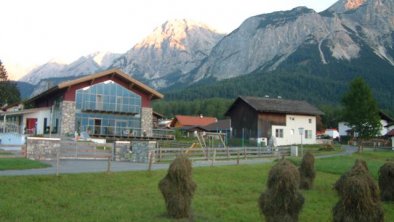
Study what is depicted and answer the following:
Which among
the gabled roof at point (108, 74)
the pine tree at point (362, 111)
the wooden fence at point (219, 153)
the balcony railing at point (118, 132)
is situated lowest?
the wooden fence at point (219, 153)

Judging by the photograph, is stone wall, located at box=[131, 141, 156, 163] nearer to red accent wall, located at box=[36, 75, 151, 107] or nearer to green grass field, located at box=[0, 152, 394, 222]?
green grass field, located at box=[0, 152, 394, 222]

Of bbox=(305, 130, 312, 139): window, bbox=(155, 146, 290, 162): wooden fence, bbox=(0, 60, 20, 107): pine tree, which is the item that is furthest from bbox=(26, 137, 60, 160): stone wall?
bbox=(0, 60, 20, 107): pine tree

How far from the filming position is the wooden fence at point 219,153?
31197 millimetres

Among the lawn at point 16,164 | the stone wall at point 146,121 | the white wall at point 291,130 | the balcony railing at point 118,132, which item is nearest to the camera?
the lawn at point 16,164

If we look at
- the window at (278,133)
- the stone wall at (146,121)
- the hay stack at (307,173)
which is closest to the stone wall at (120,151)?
the hay stack at (307,173)

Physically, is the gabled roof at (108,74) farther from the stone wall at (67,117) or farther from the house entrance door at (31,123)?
the house entrance door at (31,123)

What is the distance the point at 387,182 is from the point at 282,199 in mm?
9247

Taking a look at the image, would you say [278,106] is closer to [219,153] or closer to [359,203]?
[219,153]

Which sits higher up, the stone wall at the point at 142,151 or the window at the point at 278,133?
the window at the point at 278,133

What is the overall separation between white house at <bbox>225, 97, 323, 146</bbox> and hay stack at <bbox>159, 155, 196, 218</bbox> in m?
45.2

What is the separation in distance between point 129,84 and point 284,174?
4303 centimetres

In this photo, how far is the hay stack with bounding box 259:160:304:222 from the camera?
11.8m

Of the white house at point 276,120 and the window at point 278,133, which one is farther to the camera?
the window at point 278,133

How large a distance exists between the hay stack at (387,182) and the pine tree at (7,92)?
8189 centimetres
